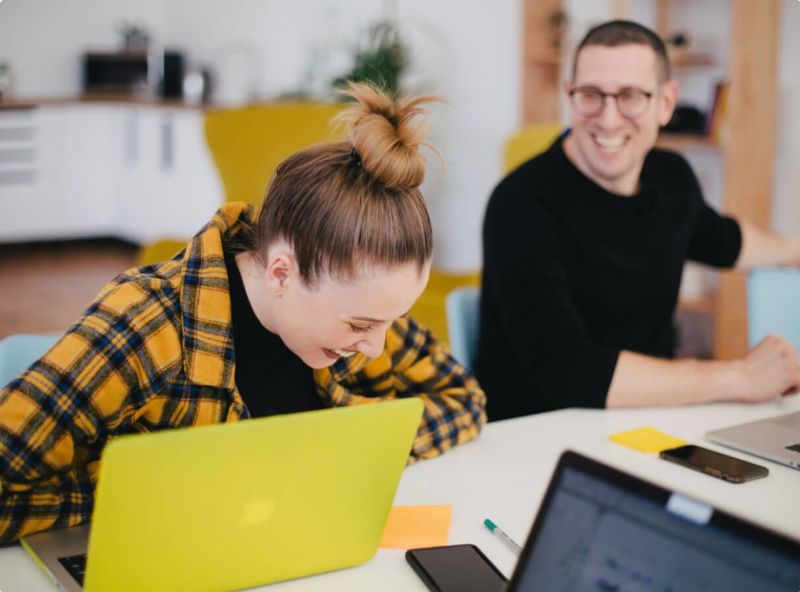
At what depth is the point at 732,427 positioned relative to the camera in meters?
1.59

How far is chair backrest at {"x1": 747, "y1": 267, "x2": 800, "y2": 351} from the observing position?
2.15 metres

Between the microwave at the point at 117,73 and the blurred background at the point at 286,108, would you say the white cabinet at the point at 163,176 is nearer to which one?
the blurred background at the point at 286,108

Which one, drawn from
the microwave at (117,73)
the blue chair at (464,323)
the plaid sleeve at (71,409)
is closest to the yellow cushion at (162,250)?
the blue chair at (464,323)

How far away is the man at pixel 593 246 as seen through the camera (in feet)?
5.92

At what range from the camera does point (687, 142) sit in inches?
144

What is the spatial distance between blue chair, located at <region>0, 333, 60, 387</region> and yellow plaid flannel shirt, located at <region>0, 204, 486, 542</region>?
0.30 m

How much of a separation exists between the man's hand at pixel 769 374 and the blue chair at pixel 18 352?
3.71 feet

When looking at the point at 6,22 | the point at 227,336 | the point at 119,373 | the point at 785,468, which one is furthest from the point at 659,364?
the point at 6,22

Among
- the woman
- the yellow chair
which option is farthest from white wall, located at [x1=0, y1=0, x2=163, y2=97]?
the woman

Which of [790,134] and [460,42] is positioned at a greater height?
[460,42]

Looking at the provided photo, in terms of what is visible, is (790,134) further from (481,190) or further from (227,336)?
(227,336)

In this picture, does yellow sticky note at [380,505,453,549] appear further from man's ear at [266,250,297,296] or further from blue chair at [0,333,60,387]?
blue chair at [0,333,60,387]

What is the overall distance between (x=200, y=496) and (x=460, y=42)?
13.6 ft

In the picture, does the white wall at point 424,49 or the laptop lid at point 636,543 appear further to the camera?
the white wall at point 424,49
